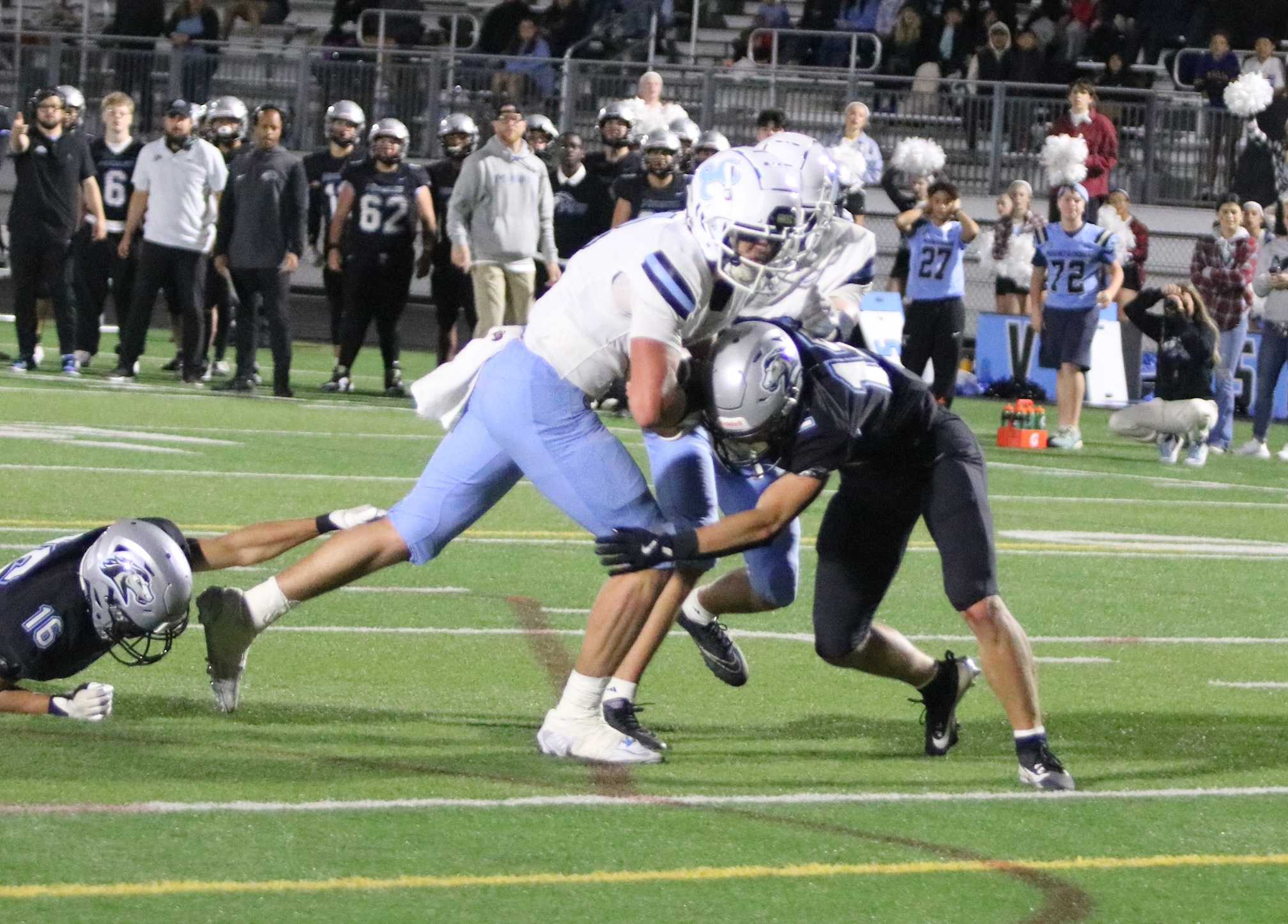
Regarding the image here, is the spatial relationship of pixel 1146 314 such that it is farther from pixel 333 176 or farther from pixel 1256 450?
pixel 333 176

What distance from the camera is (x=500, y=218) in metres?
15.2

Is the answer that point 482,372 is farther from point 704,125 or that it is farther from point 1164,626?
point 704,125

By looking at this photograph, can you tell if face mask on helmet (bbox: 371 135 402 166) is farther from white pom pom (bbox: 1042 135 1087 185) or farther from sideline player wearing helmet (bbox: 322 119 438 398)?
white pom pom (bbox: 1042 135 1087 185)

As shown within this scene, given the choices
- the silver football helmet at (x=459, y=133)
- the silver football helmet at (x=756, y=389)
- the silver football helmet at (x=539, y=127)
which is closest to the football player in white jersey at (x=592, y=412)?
the silver football helmet at (x=756, y=389)

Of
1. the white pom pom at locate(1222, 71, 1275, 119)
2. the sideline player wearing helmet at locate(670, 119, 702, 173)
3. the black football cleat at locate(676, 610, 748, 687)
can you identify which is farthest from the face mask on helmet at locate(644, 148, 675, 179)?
the black football cleat at locate(676, 610, 748, 687)

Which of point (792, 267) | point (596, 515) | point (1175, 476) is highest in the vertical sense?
point (792, 267)

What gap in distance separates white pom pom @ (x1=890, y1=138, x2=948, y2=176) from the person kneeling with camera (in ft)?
17.8

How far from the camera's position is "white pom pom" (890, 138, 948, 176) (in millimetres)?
19938

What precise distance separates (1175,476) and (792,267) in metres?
9.09

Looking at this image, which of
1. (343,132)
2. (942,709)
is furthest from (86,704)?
(343,132)

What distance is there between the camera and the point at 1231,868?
15.4 feet

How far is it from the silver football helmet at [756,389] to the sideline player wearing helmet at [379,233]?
35.4 ft

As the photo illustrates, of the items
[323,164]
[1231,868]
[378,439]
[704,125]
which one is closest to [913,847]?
[1231,868]

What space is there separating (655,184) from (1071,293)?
2.92 m
